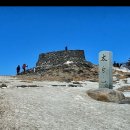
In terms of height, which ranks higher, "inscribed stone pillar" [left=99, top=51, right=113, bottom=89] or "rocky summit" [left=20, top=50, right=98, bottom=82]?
"rocky summit" [left=20, top=50, right=98, bottom=82]

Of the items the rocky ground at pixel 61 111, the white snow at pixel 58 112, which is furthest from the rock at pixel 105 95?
the white snow at pixel 58 112

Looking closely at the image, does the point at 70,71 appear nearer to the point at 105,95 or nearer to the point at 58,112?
the point at 105,95

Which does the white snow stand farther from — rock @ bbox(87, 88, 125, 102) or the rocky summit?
the rocky summit

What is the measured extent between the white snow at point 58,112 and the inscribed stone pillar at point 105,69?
465cm

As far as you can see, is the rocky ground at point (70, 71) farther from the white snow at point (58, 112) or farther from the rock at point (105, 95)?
the white snow at point (58, 112)

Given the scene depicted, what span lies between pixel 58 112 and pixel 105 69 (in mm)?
9307

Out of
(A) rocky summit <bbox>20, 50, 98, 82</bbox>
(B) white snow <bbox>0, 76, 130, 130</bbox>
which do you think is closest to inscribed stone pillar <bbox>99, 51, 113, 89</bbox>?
(B) white snow <bbox>0, 76, 130, 130</bbox>

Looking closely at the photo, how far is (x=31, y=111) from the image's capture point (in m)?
12.7

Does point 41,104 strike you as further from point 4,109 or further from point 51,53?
point 51,53

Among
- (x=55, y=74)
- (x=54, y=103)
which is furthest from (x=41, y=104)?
(x=55, y=74)

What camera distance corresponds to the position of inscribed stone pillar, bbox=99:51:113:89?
21.9m

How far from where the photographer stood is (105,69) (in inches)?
871

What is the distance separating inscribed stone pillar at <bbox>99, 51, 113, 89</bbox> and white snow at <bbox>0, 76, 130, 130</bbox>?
465 cm

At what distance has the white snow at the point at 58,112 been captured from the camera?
37.2ft
